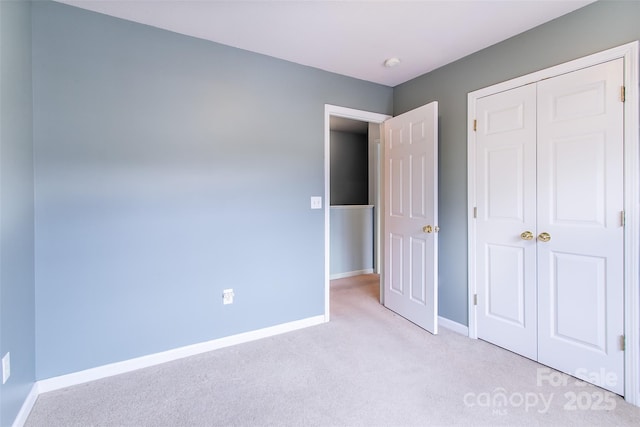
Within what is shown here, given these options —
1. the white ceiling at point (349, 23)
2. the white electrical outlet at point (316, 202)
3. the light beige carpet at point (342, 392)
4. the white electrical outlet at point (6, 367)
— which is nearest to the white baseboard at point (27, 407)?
the light beige carpet at point (342, 392)

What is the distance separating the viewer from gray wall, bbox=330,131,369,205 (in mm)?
5750

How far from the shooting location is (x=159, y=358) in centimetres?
216

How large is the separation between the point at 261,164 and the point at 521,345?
2.51 metres

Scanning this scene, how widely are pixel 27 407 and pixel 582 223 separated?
350 centimetres

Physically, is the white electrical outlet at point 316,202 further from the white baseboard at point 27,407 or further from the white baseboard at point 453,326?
the white baseboard at point 27,407

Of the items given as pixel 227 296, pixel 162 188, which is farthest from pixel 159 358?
pixel 162 188

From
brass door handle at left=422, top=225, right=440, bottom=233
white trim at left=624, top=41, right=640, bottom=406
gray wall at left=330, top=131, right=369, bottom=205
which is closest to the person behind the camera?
white trim at left=624, top=41, right=640, bottom=406

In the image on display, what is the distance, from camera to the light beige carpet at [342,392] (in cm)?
161

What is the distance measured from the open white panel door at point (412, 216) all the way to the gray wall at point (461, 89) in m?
0.23

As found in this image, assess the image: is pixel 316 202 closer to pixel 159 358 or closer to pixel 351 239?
pixel 159 358

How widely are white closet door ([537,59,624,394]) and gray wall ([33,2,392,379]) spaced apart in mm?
1796

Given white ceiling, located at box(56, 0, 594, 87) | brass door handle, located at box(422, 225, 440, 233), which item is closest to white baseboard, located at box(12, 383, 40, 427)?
white ceiling, located at box(56, 0, 594, 87)

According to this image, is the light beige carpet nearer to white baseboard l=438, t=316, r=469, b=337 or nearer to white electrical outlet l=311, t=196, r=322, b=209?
white baseboard l=438, t=316, r=469, b=337

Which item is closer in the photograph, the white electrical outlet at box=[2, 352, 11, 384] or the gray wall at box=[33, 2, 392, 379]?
the white electrical outlet at box=[2, 352, 11, 384]
